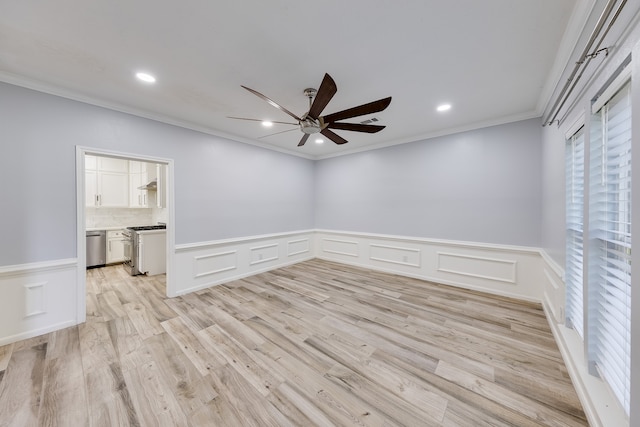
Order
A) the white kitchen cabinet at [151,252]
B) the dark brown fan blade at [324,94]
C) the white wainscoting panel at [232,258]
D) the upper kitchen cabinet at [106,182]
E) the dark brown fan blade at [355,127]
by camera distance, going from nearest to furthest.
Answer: the dark brown fan blade at [324,94] → the dark brown fan blade at [355,127] → the white wainscoting panel at [232,258] → the white kitchen cabinet at [151,252] → the upper kitchen cabinet at [106,182]

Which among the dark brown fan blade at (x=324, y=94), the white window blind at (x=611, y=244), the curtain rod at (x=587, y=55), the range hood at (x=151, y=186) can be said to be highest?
the curtain rod at (x=587, y=55)

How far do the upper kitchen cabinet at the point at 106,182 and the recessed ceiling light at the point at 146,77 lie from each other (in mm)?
3734

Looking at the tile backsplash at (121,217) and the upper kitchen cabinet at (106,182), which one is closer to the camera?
the upper kitchen cabinet at (106,182)

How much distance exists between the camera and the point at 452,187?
382cm

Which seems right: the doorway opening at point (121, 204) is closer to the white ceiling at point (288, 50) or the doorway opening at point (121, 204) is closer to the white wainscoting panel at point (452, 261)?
the white ceiling at point (288, 50)

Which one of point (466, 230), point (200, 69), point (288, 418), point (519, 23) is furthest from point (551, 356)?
point (200, 69)

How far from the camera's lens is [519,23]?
62.7 inches

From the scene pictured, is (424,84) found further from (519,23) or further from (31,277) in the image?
(31,277)

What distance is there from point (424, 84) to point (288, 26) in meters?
1.53

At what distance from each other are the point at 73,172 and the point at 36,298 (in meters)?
1.38

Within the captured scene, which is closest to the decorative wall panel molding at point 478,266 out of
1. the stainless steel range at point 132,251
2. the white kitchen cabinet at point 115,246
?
the stainless steel range at point 132,251

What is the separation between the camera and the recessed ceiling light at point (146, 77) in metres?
2.22

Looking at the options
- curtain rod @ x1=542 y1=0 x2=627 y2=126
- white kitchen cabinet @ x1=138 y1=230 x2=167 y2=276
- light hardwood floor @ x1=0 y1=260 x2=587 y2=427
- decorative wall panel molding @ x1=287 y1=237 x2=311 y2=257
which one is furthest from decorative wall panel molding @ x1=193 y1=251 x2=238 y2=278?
curtain rod @ x1=542 y1=0 x2=627 y2=126

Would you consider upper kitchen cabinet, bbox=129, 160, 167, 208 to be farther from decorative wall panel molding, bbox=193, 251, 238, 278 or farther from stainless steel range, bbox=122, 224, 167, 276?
decorative wall panel molding, bbox=193, 251, 238, 278
